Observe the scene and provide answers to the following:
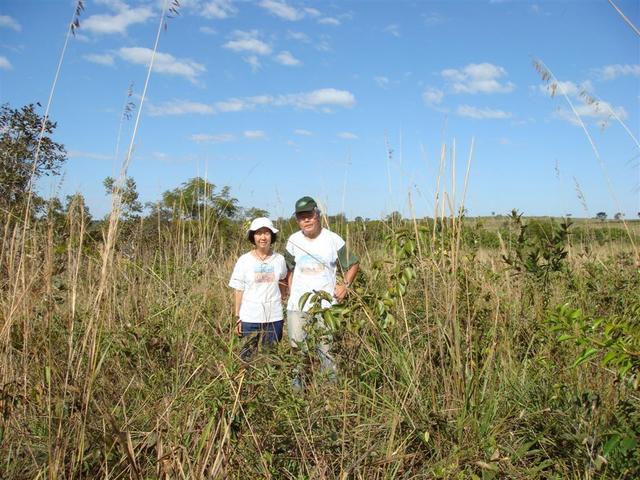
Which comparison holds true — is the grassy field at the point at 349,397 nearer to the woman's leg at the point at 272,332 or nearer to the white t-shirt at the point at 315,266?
the white t-shirt at the point at 315,266

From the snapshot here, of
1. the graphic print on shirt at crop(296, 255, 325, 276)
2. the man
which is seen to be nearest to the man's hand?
the man

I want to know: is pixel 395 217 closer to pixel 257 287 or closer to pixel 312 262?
pixel 312 262

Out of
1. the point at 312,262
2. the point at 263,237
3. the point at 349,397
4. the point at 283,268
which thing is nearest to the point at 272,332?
the point at 283,268

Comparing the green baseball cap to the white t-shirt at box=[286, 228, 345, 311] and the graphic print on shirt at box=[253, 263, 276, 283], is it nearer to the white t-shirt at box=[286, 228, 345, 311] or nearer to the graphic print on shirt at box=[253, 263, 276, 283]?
the white t-shirt at box=[286, 228, 345, 311]

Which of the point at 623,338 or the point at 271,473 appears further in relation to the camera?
the point at 271,473

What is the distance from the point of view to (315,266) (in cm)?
350

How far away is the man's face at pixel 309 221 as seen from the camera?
3.58 meters

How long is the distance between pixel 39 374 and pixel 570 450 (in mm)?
2253

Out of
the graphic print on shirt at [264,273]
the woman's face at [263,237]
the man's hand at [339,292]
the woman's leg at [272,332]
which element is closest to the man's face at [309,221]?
the woman's face at [263,237]

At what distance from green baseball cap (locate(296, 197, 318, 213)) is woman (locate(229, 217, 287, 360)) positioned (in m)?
0.35

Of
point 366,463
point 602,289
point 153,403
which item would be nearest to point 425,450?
point 366,463

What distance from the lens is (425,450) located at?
197cm

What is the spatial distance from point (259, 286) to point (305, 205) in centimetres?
75

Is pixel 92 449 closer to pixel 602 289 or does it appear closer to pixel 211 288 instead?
pixel 211 288
